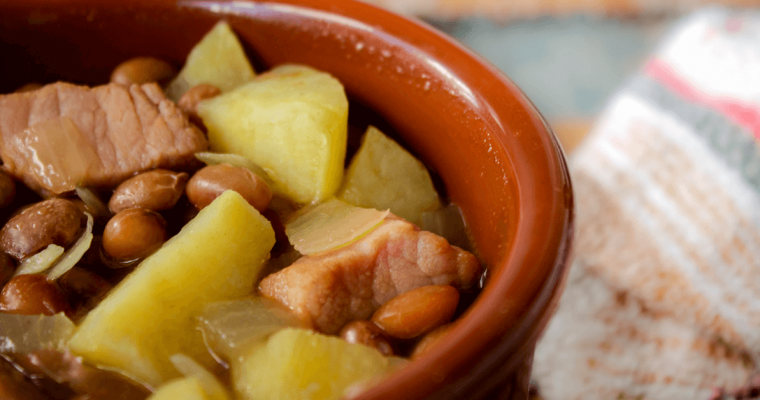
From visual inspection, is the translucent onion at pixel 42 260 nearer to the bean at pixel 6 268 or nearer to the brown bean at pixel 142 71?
the bean at pixel 6 268

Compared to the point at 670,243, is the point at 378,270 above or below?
above

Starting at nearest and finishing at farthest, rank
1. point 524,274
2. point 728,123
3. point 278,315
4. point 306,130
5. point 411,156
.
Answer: point 524,274 → point 278,315 → point 306,130 → point 411,156 → point 728,123

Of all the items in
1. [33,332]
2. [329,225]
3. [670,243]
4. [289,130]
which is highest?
[289,130]

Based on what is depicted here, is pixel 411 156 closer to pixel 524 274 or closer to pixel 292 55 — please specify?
pixel 292 55

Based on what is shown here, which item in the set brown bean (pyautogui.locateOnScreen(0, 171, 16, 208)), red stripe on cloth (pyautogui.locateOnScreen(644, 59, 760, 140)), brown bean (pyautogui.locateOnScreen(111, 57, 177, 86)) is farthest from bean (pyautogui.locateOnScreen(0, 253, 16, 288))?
red stripe on cloth (pyautogui.locateOnScreen(644, 59, 760, 140))

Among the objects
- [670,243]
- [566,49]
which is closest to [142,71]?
[670,243]

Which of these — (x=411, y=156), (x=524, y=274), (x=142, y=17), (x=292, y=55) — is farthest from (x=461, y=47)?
(x=142, y=17)

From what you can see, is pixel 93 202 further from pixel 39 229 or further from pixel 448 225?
pixel 448 225

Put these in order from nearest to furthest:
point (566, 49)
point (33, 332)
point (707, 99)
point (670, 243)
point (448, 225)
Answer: point (33, 332) < point (448, 225) < point (670, 243) < point (707, 99) < point (566, 49)
